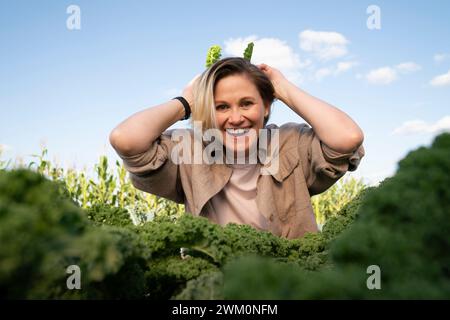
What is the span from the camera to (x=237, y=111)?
298cm

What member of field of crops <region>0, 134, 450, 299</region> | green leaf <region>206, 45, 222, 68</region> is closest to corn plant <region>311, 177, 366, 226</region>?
green leaf <region>206, 45, 222, 68</region>

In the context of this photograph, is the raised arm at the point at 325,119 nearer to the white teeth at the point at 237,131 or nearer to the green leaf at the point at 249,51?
the white teeth at the point at 237,131

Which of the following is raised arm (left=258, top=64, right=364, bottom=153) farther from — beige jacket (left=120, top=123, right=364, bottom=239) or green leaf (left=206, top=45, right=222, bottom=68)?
green leaf (left=206, top=45, right=222, bottom=68)

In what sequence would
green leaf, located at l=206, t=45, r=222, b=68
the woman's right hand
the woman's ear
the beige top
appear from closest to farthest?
the beige top
the woman's right hand
the woman's ear
green leaf, located at l=206, t=45, r=222, b=68

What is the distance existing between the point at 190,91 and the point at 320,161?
1.04m

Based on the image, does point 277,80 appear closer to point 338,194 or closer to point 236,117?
point 236,117

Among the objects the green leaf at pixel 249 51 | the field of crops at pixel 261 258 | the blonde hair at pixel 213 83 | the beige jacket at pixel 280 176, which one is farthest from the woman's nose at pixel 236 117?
the field of crops at pixel 261 258

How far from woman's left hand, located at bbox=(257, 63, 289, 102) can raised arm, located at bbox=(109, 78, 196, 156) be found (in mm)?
723

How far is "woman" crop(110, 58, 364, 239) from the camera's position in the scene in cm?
284

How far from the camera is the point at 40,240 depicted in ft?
2.58

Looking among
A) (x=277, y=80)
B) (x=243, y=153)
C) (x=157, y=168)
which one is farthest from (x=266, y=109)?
(x=157, y=168)

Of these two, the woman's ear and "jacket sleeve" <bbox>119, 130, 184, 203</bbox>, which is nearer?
"jacket sleeve" <bbox>119, 130, 184, 203</bbox>
